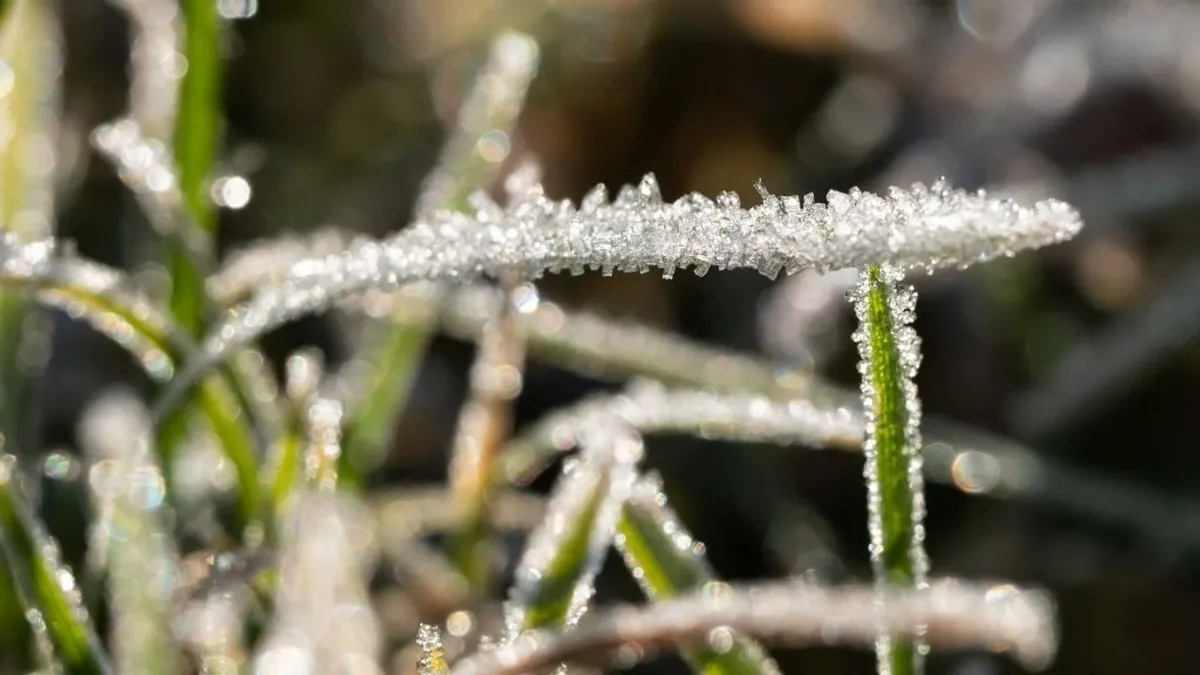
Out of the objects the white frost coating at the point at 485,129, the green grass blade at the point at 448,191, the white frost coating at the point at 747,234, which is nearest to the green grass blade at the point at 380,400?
the green grass blade at the point at 448,191

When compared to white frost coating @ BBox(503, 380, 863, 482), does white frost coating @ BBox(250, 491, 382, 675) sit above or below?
below

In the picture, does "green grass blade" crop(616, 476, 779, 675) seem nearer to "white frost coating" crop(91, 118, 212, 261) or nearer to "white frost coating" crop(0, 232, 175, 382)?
"white frost coating" crop(0, 232, 175, 382)

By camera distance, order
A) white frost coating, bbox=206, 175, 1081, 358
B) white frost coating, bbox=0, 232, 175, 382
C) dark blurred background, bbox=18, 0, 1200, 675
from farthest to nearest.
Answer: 1. dark blurred background, bbox=18, 0, 1200, 675
2. white frost coating, bbox=0, 232, 175, 382
3. white frost coating, bbox=206, 175, 1081, 358

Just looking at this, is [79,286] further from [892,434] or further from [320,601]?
[892,434]

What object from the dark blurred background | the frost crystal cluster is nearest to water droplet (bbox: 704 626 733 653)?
the frost crystal cluster

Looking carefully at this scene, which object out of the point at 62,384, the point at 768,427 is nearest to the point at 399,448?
the point at 62,384

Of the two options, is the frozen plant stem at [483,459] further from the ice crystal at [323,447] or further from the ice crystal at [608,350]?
the ice crystal at [323,447]
